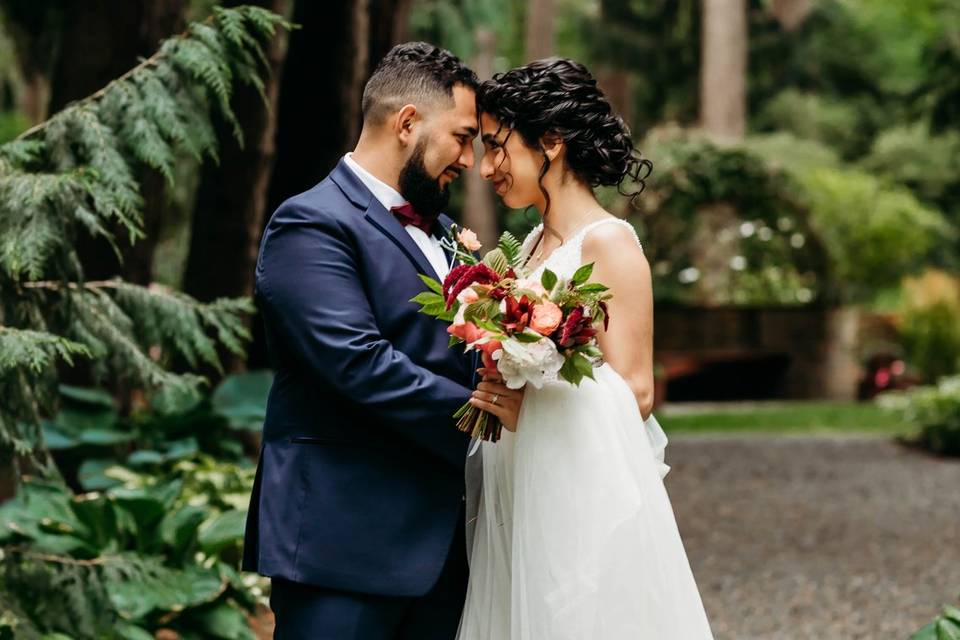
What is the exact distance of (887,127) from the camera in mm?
31812

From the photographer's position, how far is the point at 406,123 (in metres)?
3.43

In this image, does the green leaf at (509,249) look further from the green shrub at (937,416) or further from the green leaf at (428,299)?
the green shrub at (937,416)

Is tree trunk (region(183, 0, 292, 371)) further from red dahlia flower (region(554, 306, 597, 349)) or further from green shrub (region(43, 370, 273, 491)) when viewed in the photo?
red dahlia flower (region(554, 306, 597, 349))

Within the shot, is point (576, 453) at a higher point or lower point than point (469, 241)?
lower

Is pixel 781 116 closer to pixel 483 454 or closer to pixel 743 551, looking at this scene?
pixel 743 551

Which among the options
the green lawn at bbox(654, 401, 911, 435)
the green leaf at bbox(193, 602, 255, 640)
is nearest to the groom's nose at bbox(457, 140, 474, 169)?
the green leaf at bbox(193, 602, 255, 640)

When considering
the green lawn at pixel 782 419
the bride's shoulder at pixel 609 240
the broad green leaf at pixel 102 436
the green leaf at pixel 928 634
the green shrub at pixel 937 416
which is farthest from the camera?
the green lawn at pixel 782 419

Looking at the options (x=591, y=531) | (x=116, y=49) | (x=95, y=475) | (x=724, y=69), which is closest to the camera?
(x=591, y=531)

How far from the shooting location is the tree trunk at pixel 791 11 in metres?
30.2

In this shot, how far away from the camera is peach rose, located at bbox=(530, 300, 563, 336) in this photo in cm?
298

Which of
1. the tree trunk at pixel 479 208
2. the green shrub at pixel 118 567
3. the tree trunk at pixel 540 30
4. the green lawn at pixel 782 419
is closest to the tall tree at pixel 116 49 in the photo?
the green shrub at pixel 118 567

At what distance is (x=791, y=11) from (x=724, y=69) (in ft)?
20.1

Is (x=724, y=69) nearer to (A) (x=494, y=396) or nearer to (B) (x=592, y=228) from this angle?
(B) (x=592, y=228)

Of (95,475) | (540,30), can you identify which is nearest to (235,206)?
(95,475)
